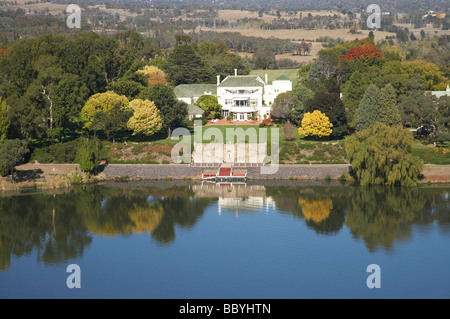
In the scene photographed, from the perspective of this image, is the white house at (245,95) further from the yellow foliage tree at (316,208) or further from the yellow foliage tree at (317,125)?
the yellow foliage tree at (316,208)

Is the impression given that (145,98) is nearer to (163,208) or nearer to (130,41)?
(163,208)

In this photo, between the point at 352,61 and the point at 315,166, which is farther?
the point at 352,61

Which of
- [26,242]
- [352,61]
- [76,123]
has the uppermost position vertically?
[352,61]

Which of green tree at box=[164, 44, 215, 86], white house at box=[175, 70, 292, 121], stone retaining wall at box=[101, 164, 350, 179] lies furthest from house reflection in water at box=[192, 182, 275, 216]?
green tree at box=[164, 44, 215, 86]

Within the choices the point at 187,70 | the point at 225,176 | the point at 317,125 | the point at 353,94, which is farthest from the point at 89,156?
the point at 187,70

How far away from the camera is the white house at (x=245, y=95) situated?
64.8 m

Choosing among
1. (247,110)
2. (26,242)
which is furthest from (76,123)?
(26,242)

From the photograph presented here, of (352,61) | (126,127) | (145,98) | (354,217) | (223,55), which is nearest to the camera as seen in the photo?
(354,217)

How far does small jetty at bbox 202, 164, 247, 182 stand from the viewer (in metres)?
49.2

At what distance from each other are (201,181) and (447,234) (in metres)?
18.9

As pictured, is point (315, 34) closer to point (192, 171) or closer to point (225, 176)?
point (192, 171)

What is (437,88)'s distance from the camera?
69.2 metres

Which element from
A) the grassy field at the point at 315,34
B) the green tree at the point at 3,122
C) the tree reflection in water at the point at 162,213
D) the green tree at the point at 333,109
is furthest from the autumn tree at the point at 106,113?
the grassy field at the point at 315,34

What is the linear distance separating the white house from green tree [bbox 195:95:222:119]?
1012mm
